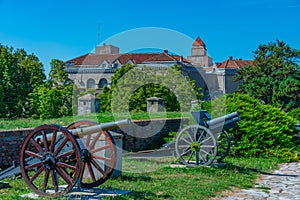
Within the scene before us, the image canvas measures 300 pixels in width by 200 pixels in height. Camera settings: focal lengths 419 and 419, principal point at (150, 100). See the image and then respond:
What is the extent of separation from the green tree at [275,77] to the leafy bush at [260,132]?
886 inches

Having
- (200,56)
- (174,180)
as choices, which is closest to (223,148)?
(174,180)

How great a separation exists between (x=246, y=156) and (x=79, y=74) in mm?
48846

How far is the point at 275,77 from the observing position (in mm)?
36406

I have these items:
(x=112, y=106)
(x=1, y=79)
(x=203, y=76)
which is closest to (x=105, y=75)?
(x=203, y=76)

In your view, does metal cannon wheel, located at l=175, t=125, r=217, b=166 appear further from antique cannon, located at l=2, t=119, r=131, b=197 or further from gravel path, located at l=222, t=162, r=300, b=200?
antique cannon, located at l=2, t=119, r=131, b=197

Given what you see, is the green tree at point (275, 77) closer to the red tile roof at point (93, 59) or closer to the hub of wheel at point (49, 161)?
the red tile roof at point (93, 59)

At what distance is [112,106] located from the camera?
31688mm

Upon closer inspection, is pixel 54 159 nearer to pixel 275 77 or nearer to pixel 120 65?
pixel 275 77

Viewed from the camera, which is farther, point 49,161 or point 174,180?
point 174,180

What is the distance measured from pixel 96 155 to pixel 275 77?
31258 mm

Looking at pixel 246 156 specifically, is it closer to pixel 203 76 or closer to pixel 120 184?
pixel 120 184

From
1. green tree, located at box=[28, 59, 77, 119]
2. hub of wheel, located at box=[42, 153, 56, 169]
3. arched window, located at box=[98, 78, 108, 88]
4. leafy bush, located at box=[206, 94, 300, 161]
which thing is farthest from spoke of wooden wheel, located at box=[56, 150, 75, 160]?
arched window, located at box=[98, 78, 108, 88]

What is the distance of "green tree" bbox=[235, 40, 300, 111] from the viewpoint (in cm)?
3538

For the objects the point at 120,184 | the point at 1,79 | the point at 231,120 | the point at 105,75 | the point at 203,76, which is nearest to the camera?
the point at 120,184
